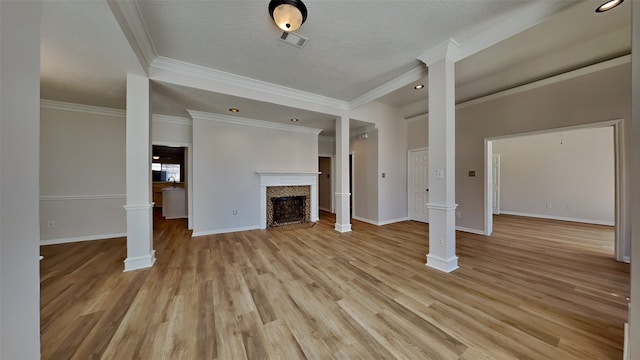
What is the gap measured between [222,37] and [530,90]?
4840 millimetres

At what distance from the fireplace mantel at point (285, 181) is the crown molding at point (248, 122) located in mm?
1091

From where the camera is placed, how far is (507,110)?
3900 mm

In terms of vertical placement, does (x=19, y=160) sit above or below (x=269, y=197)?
above

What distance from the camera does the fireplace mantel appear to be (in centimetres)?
495

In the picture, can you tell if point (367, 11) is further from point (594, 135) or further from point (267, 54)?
point (594, 135)

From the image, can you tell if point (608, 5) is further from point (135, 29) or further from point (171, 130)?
point (171, 130)

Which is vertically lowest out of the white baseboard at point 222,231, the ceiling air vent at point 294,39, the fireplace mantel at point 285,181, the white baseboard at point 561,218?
the white baseboard at point 222,231

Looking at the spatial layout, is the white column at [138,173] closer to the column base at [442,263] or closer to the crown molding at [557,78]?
the column base at [442,263]

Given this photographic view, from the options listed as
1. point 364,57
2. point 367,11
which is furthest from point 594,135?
point 367,11

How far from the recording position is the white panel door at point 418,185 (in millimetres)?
5227

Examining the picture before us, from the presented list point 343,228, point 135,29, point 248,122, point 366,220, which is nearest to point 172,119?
point 248,122

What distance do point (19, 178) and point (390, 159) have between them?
17.9 feet

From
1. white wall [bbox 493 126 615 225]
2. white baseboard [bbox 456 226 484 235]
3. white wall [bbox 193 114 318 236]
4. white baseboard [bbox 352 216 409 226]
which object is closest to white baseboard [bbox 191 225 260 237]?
white wall [bbox 193 114 318 236]

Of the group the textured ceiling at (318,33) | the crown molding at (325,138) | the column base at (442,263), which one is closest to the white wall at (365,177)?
the crown molding at (325,138)
